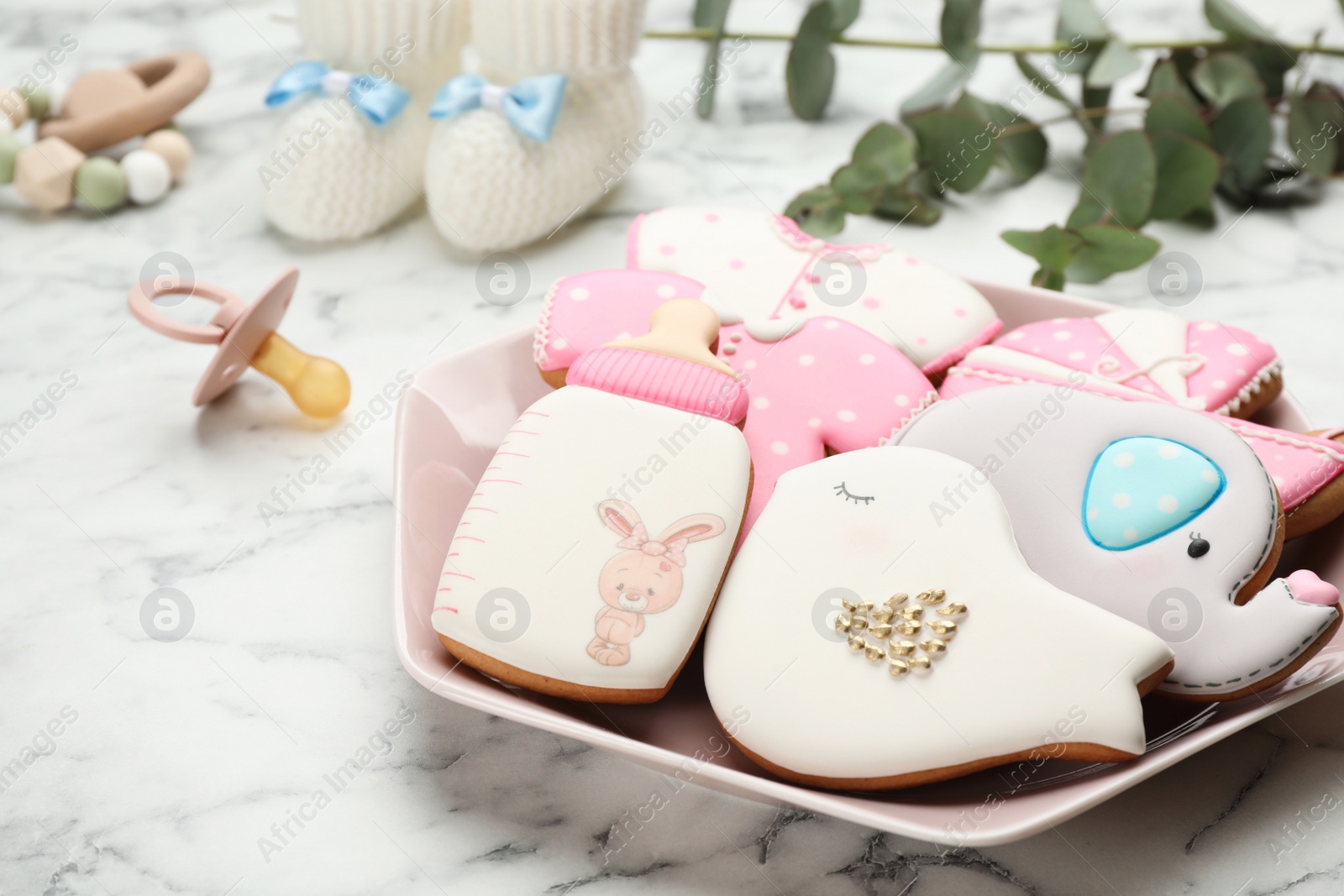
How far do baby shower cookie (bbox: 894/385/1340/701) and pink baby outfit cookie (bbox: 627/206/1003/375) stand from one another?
0.48 ft

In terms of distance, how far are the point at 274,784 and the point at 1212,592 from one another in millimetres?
606

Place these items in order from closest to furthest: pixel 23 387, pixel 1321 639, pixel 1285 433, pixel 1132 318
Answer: pixel 1321 639, pixel 1285 433, pixel 1132 318, pixel 23 387

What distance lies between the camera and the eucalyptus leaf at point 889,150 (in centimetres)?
127

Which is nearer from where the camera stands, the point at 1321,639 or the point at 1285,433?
the point at 1321,639

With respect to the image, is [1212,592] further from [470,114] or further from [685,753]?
[470,114]

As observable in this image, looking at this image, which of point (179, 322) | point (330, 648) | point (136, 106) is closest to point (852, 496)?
point (330, 648)

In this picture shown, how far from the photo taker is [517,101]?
118 cm

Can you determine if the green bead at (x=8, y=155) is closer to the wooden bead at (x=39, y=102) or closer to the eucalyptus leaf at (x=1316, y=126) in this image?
the wooden bead at (x=39, y=102)

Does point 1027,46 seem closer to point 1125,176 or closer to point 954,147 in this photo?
point 954,147

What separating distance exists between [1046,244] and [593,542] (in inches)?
24.2

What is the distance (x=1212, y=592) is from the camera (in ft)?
2.29

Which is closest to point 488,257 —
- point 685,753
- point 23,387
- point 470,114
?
point 470,114

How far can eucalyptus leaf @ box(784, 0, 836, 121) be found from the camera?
1.39 meters

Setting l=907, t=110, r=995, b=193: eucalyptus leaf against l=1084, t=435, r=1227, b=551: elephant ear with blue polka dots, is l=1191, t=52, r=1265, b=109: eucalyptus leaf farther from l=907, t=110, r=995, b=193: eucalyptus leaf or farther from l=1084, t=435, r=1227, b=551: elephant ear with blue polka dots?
l=1084, t=435, r=1227, b=551: elephant ear with blue polka dots
